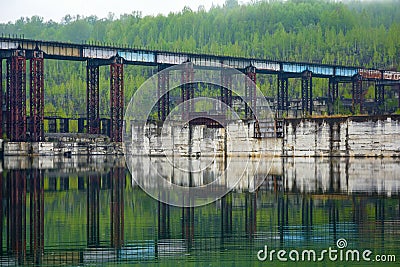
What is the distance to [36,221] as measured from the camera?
17.6m

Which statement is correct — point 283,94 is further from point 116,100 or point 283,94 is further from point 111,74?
point 111,74

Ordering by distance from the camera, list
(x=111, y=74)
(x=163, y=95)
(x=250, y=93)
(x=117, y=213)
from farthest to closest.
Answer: (x=250, y=93) < (x=163, y=95) < (x=111, y=74) < (x=117, y=213)

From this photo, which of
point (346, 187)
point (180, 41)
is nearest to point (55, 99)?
point (180, 41)

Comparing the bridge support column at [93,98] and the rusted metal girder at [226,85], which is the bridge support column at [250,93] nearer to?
the rusted metal girder at [226,85]

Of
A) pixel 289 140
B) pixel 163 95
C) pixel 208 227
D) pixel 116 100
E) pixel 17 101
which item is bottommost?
pixel 208 227

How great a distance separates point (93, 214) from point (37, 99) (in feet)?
170

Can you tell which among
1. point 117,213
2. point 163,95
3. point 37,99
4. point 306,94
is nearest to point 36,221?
point 117,213

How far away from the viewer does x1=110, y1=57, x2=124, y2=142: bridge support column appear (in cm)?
7219

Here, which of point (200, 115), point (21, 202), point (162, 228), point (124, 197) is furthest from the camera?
point (200, 115)

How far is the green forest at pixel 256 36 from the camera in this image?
403 ft

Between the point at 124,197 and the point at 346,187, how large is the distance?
300 inches

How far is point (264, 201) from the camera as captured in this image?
73.5 feet

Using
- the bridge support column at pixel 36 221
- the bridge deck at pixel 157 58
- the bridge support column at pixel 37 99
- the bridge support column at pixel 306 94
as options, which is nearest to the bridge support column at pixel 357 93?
the bridge deck at pixel 157 58

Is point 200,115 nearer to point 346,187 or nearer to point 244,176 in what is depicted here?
point 244,176
